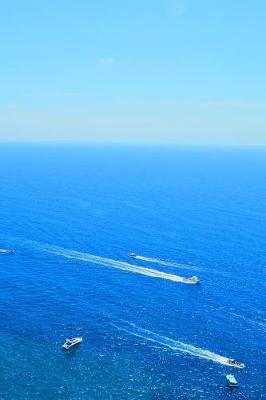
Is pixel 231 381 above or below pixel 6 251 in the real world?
below

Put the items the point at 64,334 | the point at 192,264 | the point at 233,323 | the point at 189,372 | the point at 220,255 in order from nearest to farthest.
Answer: the point at 189,372, the point at 64,334, the point at 233,323, the point at 192,264, the point at 220,255

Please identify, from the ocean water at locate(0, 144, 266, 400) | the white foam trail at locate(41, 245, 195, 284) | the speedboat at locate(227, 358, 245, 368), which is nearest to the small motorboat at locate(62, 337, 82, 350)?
the ocean water at locate(0, 144, 266, 400)

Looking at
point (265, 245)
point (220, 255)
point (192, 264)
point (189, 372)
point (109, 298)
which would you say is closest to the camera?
point (189, 372)

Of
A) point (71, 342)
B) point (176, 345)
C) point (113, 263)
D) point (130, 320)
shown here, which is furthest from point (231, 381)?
point (113, 263)

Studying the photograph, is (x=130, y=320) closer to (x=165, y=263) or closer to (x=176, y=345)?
(x=176, y=345)

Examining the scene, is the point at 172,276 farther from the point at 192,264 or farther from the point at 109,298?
the point at 109,298

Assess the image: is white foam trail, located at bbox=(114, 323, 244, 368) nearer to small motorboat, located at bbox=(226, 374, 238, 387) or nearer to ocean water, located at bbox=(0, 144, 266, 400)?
ocean water, located at bbox=(0, 144, 266, 400)

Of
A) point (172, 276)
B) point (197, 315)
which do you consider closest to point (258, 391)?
point (197, 315)
